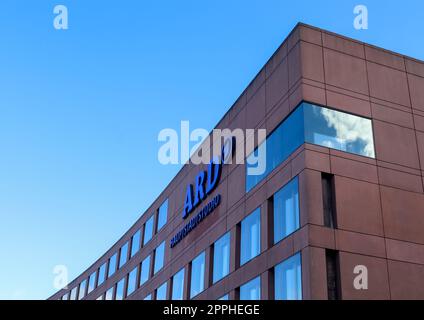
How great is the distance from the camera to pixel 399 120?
2842cm

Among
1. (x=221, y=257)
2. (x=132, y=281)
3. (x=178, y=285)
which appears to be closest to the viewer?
(x=221, y=257)

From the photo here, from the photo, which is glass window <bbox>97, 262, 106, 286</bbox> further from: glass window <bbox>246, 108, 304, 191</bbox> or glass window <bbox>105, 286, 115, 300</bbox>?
glass window <bbox>246, 108, 304, 191</bbox>

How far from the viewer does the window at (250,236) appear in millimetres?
28672

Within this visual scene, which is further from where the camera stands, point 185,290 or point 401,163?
point 185,290

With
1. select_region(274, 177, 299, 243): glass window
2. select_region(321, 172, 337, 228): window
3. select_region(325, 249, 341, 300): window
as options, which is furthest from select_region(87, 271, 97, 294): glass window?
select_region(325, 249, 341, 300): window

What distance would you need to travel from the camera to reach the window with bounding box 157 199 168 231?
46766 mm

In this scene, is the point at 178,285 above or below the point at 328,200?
below

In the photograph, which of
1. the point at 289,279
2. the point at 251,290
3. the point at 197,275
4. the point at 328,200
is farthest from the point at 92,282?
the point at 328,200

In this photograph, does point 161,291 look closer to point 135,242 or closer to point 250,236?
point 135,242

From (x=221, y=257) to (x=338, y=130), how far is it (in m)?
11.4

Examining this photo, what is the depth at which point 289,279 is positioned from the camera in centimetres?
2452
